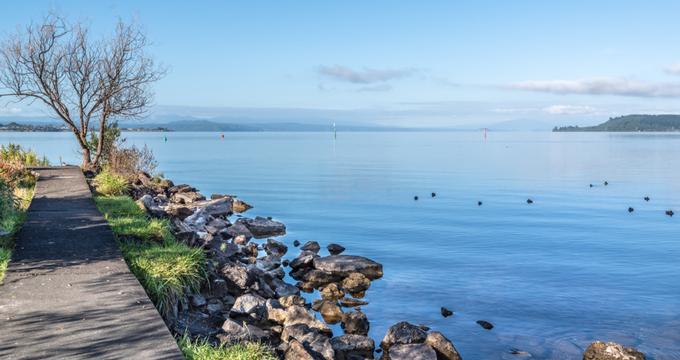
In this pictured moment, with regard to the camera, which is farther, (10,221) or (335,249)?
(335,249)

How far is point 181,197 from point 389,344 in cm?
2063

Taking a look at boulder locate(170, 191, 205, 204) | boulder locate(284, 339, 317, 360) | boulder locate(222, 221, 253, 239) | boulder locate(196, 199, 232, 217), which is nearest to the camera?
boulder locate(284, 339, 317, 360)

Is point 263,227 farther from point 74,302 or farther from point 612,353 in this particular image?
point 74,302

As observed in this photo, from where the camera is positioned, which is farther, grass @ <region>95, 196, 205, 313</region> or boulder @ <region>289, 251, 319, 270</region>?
boulder @ <region>289, 251, 319, 270</region>

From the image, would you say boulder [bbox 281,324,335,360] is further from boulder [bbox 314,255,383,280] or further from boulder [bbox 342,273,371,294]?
boulder [bbox 314,255,383,280]

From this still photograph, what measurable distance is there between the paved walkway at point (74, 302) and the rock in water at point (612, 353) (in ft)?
25.8

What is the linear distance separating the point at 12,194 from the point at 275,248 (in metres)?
8.35

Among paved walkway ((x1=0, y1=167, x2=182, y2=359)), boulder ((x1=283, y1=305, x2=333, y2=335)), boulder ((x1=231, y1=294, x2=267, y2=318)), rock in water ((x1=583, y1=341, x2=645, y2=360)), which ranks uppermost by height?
paved walkway ((x1=0, y1=167, x2=182, y2=359))

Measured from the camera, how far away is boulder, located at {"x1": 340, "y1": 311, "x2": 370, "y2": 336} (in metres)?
13.0

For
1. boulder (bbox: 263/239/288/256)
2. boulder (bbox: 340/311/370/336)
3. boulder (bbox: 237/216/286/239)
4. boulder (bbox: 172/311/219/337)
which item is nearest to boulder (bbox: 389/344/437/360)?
boulder (bbox: 340/311/370/336)

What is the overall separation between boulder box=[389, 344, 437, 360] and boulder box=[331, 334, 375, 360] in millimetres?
427

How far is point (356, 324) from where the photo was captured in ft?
43.0

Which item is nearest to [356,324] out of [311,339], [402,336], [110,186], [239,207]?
[402,336]

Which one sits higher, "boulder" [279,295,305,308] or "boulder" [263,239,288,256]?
"boulder" [279,295,305,308]
